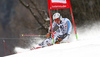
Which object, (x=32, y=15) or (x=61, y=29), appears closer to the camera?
(x=61, y=29)

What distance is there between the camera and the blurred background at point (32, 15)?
6.50m

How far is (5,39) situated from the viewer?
19.5 feet

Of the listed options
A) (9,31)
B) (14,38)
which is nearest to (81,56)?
(14,38)

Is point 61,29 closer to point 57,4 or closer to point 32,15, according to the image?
point 57,4

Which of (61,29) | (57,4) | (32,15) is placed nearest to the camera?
(57,4)

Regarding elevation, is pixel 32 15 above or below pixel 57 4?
below

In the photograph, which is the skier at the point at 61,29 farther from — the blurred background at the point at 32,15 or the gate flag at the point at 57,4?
the blurred background at the point at 32,15

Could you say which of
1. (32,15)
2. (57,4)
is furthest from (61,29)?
(32,15)

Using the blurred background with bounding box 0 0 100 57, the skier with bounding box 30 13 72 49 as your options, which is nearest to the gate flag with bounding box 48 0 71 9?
the skier with bounding box 30 13 72 49

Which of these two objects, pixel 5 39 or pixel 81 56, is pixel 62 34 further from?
pixel 5 39

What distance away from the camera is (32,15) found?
665 centimetres

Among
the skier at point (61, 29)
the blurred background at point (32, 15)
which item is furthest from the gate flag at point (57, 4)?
the blurred background at point (32, 15)

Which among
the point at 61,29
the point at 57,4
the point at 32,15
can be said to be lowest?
the point at 61,29

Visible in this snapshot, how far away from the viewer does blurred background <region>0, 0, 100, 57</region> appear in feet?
21.3
